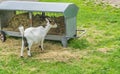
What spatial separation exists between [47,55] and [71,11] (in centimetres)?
143

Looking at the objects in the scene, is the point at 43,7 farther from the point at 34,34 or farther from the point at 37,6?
the point at 34,34

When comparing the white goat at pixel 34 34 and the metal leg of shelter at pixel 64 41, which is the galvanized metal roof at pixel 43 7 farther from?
the metal leg of shelter at pixel 64 41

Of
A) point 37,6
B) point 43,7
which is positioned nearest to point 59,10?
point 43,7

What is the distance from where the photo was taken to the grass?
272 inches

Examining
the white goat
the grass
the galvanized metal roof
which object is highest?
the galvanized metal roof

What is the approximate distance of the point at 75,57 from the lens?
763 cm

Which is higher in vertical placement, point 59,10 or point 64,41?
point 59,10

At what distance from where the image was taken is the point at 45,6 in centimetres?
857

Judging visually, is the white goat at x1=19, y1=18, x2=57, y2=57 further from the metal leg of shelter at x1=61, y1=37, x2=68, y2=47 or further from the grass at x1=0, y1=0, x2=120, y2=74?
the metal leg of shelter at x1=61, y1=37, x2=68, y2=47

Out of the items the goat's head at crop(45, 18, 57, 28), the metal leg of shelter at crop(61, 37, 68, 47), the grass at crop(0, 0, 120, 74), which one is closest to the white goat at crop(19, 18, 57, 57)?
the goat's head at crop(45, 18, 57, 28)

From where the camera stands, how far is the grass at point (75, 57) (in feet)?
22.6

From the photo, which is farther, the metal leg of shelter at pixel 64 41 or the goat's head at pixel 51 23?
the metal leg of shelter at pixel 64 41

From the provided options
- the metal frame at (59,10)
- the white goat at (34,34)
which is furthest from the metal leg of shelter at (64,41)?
the white goat at (34,34)

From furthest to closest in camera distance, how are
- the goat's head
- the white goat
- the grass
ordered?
the goat's head
the white goat
the grass
